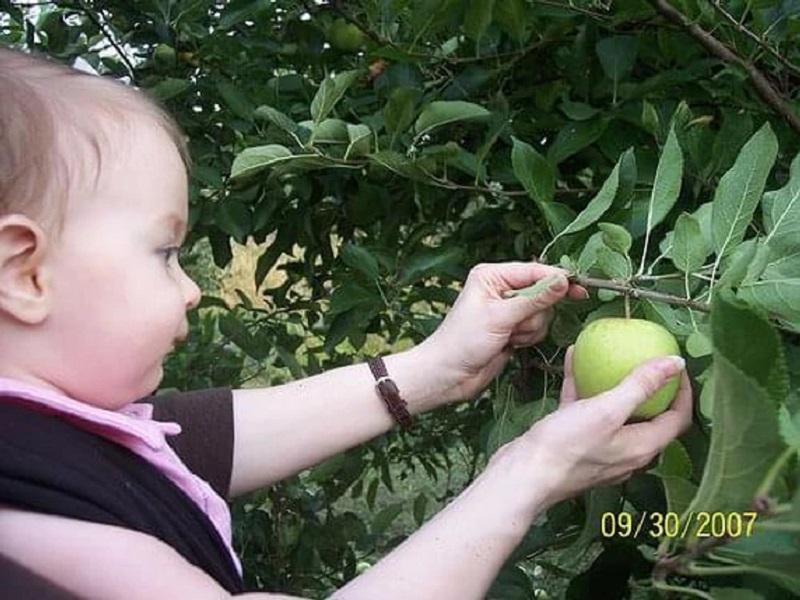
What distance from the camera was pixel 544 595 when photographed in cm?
171

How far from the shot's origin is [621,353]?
96 cm

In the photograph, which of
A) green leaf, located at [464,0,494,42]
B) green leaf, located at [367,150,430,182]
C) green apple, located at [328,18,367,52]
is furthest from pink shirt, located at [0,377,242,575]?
green apple, located at [328,18,367,52]

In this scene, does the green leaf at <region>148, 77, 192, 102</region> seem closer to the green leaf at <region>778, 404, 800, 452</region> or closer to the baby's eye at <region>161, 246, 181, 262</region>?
the baby's eye at <region>161, 246, 181, 262</region>

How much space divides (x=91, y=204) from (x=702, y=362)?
20.2 inches

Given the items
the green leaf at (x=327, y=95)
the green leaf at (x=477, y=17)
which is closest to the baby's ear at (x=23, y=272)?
the green leaf at (x=327, y=95)

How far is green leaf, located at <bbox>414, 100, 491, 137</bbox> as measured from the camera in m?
1.35

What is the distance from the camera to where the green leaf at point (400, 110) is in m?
1.37

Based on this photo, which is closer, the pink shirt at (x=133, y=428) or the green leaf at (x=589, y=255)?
the pink shirt at (x=133, y=428)

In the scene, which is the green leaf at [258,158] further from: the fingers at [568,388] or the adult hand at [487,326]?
the fingers at [568,388]

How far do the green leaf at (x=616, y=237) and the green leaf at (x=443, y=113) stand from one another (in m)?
0.39

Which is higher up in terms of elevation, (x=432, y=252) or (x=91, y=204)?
(x=91, y=204)

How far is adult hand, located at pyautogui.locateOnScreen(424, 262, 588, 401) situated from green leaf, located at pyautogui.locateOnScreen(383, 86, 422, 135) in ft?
0.81

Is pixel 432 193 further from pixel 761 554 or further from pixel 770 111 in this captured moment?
pixel 761 554

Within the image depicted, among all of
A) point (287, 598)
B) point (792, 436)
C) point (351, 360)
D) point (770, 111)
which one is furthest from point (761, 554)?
point (351, 360)
